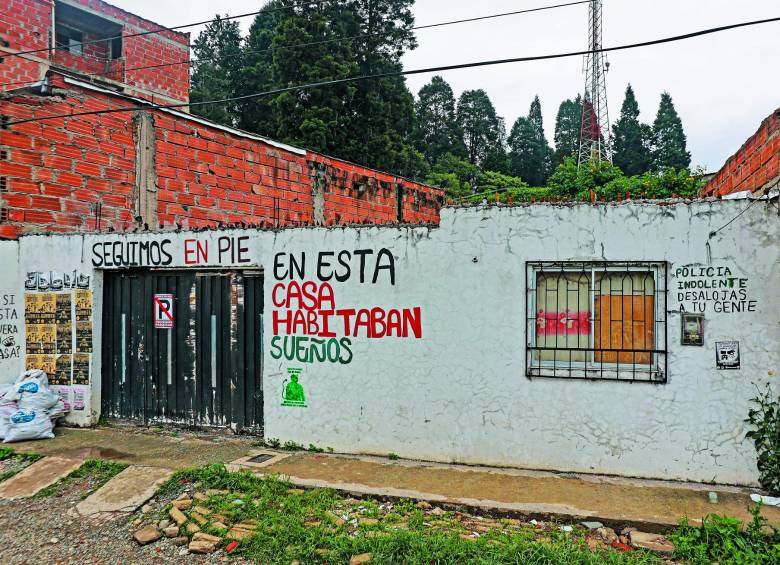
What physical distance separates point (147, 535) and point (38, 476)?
2.07 m

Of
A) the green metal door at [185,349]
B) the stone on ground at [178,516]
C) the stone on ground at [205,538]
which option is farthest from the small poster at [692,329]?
the stone on ground at [178,516]

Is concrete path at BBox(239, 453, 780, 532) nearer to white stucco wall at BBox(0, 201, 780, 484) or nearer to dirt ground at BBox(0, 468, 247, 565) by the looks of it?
white stucco wall at BBox(0, 201, 780, 484)

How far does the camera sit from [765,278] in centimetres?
494

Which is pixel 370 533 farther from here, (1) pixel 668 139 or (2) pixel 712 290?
(1) pixel 668 139

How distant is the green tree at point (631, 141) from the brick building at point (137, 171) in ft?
125

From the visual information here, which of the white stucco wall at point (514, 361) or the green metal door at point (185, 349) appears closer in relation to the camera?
the white stucco wall at point (514, 361)

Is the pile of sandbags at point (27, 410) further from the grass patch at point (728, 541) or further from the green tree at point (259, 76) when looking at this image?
the green tree at point (259, 76)

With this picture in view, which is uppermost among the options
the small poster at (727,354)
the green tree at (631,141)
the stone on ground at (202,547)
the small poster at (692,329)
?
the green tree at (631,141)

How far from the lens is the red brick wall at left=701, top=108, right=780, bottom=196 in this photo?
4844 mm

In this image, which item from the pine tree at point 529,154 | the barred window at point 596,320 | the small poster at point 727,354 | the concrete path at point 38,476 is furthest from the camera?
the pine tree at point 529,154

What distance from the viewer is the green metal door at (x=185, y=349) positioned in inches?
261

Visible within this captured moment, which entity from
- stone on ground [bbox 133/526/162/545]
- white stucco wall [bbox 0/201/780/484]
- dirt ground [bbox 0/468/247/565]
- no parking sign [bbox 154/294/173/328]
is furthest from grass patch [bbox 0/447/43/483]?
white stucco wall [bbox 0/201/780/484]

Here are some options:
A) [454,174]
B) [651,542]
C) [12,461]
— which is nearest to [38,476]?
[12,461]

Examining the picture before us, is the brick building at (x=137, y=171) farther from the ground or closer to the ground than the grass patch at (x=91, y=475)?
farther from the ground
